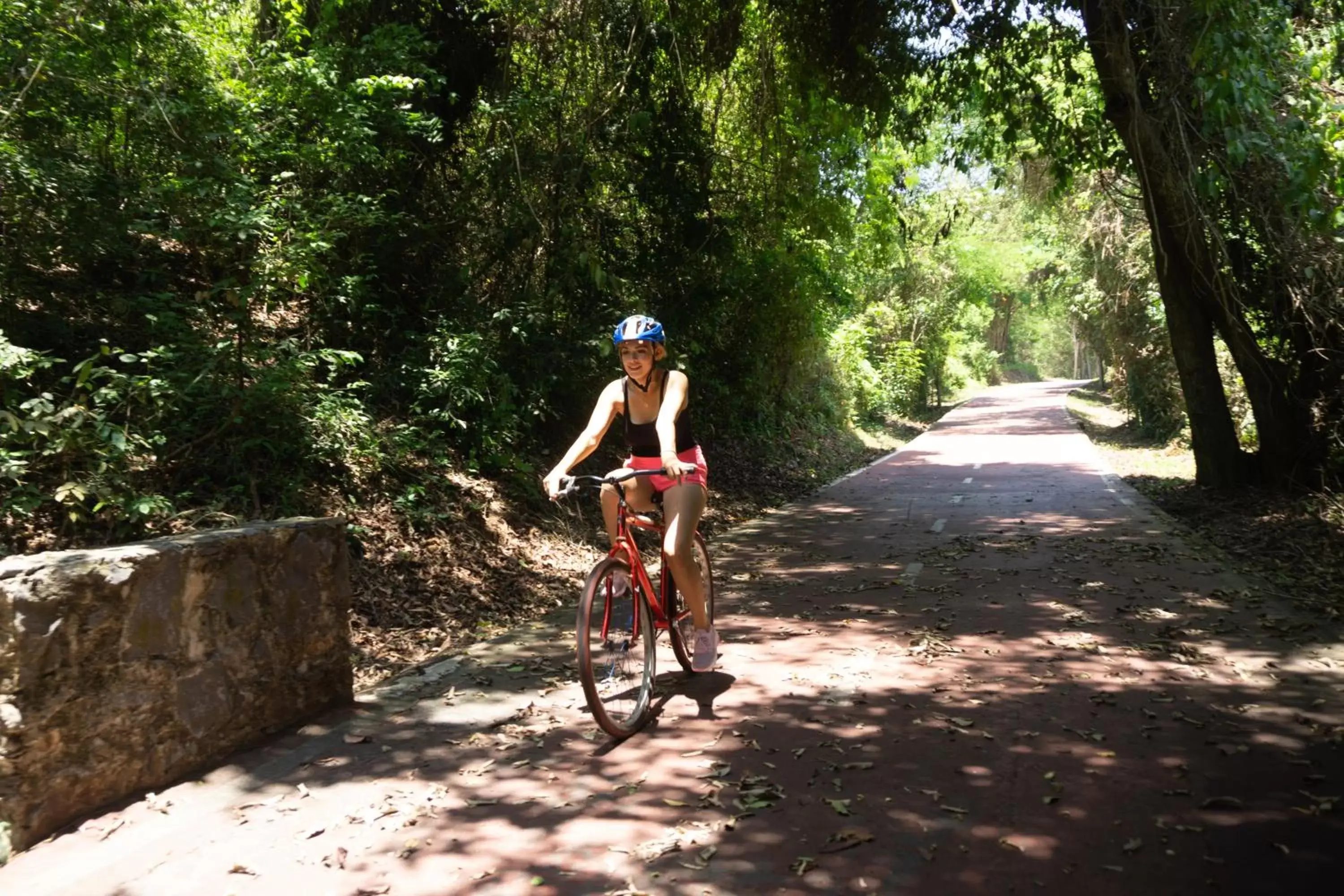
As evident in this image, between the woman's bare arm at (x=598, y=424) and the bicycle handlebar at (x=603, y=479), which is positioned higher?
the woman's bare arm at (x=598, y=424)

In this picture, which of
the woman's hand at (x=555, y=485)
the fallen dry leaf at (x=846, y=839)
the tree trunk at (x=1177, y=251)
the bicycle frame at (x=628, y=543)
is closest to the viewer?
the fallen dry leaf at (x=846, y=839)

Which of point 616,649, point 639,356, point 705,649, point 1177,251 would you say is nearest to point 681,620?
point 705,649

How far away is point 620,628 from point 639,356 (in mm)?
1511

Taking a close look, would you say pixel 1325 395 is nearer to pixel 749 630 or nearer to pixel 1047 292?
pixel 749 630

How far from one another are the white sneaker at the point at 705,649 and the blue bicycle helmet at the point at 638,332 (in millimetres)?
1817

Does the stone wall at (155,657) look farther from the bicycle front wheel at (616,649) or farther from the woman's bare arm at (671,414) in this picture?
the woman's bare arm at (671,414)

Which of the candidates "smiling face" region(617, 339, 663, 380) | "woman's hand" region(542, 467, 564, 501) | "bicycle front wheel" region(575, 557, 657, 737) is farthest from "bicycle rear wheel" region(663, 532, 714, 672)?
"smiling face" region(617, 339, 663, 380)

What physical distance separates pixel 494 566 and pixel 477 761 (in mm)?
4640

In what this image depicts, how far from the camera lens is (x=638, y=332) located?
557 cm

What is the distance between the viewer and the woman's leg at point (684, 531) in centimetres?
565

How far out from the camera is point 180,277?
9.25 m

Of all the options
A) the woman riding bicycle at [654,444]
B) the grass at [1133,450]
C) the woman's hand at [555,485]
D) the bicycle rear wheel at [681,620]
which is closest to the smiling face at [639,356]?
the woman riding bicycle at [654,444]

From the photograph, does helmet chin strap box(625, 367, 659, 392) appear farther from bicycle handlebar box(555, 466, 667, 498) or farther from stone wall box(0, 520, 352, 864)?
stone wall box(0, 520, 352, 864)

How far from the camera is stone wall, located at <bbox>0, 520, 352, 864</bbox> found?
13.3 feet
